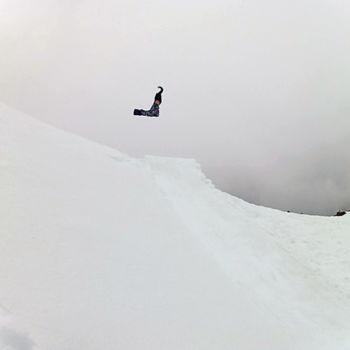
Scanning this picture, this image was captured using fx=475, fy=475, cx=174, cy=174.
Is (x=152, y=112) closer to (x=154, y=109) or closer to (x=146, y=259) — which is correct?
(x=154, y=109)

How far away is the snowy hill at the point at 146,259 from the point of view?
6.52 meters

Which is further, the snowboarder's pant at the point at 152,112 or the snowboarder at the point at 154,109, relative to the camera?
the snowboarder's pant at the point at 152,112

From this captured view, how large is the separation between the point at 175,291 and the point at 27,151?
563 cm

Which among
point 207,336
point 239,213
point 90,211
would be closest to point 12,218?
point 90,211

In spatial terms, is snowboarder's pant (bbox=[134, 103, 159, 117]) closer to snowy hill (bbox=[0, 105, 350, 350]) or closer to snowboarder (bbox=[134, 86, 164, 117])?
snowboarder (bbox=[134, 86, 164, 117])

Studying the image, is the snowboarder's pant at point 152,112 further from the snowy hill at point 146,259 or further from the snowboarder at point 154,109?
the snowy hill at point 146,259

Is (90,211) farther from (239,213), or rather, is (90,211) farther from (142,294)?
(239,213)

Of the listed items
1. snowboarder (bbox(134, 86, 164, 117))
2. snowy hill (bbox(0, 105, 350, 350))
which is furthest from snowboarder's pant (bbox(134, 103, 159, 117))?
snowy hill (bbox(0, 105, 350, 350))

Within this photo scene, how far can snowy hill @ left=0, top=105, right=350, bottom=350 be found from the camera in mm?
6516

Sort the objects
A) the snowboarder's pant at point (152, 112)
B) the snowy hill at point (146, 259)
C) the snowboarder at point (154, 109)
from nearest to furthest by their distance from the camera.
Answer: the snowy hill at point (146, 259), the snowboarder at point (154, 109), the snowboarder's pant at point (152, 112)

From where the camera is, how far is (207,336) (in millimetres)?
7926

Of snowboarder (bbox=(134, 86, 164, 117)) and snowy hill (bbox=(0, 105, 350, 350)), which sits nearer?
snowy hill (bbox=(0, 105, 350, 350))

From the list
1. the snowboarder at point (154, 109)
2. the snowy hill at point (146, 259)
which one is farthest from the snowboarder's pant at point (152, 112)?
the snowy hill at point (146, 259)

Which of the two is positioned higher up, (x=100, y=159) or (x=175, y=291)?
(x=100, y=159)
